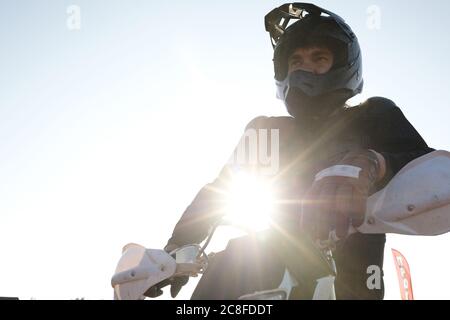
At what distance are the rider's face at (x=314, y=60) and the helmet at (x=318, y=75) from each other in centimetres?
4

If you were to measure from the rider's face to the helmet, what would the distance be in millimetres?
42

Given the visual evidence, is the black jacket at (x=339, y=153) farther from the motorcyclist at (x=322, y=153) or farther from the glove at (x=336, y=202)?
the glove at (x=336, y=202)

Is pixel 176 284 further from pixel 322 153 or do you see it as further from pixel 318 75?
pixel 318 75

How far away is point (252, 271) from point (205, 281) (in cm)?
23

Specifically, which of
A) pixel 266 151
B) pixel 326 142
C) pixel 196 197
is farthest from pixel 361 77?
pixel 196 197

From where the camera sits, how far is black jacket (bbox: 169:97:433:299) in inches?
104

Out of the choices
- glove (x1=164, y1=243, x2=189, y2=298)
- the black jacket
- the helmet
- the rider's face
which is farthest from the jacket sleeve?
glove (x1=164, y1=243, x2=189, y2=298)

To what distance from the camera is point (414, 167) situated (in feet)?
5.94

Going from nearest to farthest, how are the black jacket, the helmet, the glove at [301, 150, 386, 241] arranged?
the glove at [301, 150, 386, 241] → the black jacket → the helmet

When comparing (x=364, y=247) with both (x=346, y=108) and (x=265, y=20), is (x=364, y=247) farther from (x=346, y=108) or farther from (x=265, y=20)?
(x=265, y=20)

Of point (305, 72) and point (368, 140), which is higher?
point (305, 72)

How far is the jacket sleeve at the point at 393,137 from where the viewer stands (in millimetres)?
2163

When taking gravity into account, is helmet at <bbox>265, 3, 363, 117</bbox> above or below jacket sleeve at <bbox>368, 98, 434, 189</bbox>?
above

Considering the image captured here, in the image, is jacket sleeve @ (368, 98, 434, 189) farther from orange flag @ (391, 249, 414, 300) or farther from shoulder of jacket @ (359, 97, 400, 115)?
orange flag @ (391, 249, 414, 300)
